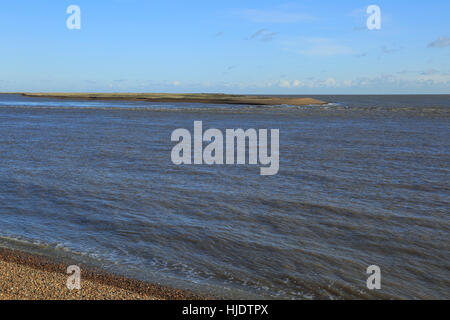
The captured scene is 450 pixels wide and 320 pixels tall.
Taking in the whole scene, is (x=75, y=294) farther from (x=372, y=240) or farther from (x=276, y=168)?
(x=276, y=168)

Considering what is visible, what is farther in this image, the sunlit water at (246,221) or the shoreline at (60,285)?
the sunlit water at (246,221)

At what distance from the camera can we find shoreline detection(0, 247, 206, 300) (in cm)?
740

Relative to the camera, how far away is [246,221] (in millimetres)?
12539

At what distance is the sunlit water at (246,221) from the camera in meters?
9.10

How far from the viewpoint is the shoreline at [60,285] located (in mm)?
7401

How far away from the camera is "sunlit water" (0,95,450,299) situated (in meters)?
9.10

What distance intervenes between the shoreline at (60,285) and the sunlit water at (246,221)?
1.43ft

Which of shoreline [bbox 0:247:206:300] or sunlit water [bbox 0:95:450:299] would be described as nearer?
shoreline [bbox 0:247:206:300]

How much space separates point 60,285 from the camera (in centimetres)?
780

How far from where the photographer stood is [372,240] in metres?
11.1

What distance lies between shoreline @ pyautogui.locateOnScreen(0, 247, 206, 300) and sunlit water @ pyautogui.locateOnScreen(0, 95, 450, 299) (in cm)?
44

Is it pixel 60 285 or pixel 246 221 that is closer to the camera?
pixel 60 285

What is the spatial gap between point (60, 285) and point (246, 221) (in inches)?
241
